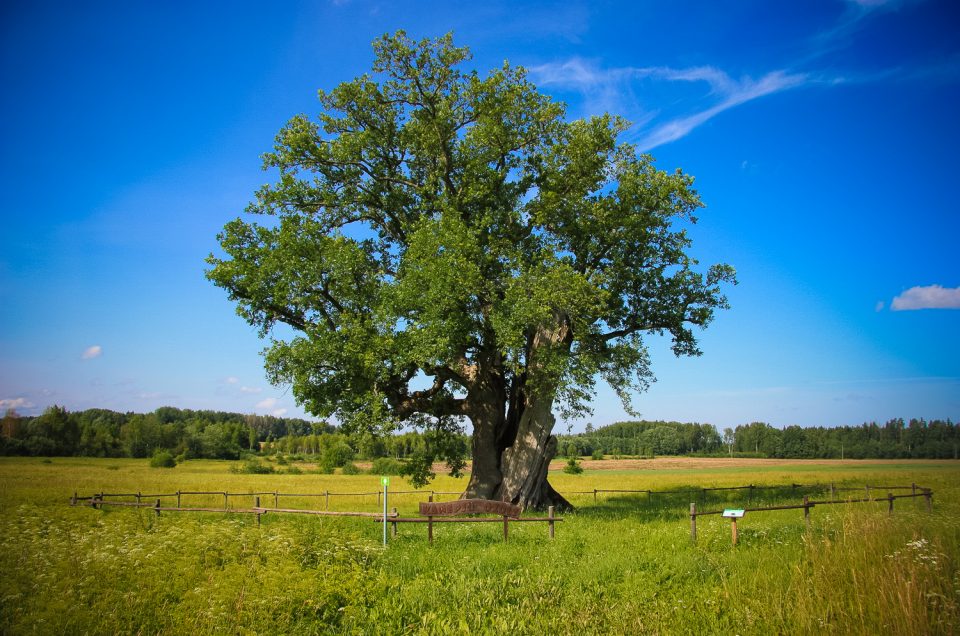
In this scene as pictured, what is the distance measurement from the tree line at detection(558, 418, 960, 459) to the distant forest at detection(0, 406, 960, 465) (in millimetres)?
243

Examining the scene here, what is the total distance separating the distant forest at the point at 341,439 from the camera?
68188mm

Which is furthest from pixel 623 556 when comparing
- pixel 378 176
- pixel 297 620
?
pixel 378 176

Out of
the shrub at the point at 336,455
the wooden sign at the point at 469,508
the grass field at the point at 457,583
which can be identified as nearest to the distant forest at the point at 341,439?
the shrub at the point at 336,455

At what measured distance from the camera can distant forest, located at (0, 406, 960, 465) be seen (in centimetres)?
6819

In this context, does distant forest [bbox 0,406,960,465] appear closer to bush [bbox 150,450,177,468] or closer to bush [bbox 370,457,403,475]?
bush [bbox 370,457,403,475]

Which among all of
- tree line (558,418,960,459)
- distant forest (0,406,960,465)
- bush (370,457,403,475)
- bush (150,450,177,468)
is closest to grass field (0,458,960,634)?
distant forest (0,406,960,465)

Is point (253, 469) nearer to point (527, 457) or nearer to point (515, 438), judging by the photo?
point (515, 438)

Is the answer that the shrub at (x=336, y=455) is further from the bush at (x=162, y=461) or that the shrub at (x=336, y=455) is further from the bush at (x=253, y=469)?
the bush at (x=162, y=461)

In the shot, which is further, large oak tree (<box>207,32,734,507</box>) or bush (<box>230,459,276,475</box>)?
bush (<box>230,459,276,475</box>)

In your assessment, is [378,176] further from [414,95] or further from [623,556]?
[623,556]

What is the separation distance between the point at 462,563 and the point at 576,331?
1178cm

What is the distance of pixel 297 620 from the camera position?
351 inches

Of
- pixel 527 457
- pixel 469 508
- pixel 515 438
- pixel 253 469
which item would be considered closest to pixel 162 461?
pixel 253 469

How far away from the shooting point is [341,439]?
269 ft
